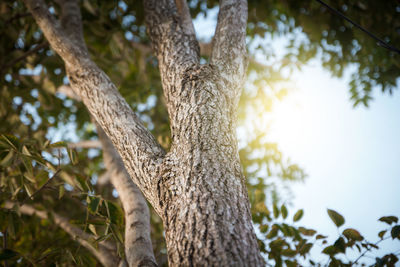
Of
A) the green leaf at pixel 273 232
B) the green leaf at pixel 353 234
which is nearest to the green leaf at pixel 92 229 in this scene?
the green leaf at pixel 273 232

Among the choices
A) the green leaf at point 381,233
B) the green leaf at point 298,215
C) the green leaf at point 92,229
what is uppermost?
the green leaf at point 92,229

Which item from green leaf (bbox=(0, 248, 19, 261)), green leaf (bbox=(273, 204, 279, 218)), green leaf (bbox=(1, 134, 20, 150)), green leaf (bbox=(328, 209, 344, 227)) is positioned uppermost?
green leaf (bbox=(1, 134, 20, 150))

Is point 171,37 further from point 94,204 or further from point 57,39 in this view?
point 94,204

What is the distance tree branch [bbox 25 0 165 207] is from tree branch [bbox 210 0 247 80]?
0.59 m

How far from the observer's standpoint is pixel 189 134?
3.83 feet

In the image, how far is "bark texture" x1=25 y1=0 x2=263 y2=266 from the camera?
0.93m

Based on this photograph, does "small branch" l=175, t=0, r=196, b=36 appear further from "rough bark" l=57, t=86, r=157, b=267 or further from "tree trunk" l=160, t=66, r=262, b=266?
"rough bark" l=57, t=86, r=157, b=267

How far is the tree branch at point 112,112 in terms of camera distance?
1205 mm

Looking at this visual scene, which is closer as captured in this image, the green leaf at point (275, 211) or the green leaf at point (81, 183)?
the green leaf at point (81, 183)

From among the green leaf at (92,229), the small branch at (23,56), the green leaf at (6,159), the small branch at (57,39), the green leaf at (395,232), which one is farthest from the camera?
the small branch at (23,56)

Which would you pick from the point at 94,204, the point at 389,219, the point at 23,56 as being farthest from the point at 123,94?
the point at 389,219

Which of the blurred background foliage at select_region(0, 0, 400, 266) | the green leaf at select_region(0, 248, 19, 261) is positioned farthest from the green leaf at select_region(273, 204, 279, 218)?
the green leaf at select_region(0, 248, 19, 261)

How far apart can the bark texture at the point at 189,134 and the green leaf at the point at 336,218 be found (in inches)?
22.9

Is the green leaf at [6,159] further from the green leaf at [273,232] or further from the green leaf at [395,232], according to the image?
the green leaf at [395,232]
